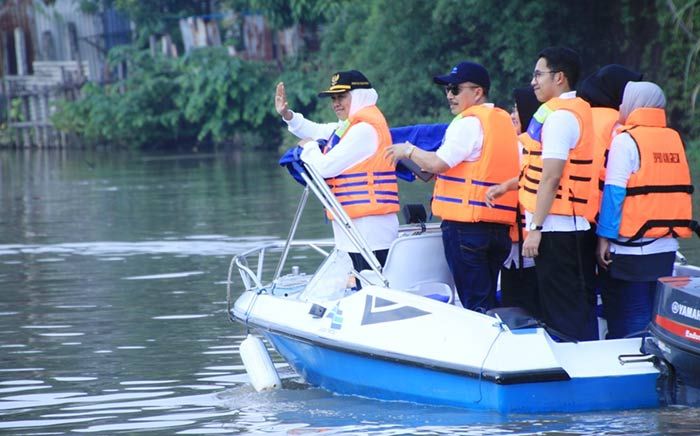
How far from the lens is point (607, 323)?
8.02 meters

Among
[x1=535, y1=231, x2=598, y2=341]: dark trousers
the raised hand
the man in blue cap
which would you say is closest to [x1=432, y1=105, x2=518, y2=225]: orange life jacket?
the man in blue cap

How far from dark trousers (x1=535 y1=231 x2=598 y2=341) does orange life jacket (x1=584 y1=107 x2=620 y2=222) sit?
0.46 ft

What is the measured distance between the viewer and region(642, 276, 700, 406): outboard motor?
274 inches

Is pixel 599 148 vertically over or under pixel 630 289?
over

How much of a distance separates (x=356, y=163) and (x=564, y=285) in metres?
1.44

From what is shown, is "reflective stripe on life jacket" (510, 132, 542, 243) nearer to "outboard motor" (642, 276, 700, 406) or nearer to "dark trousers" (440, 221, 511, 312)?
"dark trousers" (440, 221, 511, 312)

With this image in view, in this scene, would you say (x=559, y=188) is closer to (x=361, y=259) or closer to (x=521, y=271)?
(x=521, y=271)

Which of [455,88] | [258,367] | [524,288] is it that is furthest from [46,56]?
[455,88]

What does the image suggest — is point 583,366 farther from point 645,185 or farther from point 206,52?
point 206,52

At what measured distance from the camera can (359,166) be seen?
8336mm

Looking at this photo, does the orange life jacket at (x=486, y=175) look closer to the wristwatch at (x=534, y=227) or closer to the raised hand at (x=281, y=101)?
the wristwatch at (x=534, y=227)

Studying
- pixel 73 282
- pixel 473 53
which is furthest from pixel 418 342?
pixel 473 53

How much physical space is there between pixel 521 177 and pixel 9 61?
41.8 metres

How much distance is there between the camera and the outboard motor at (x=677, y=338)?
22.9ft
